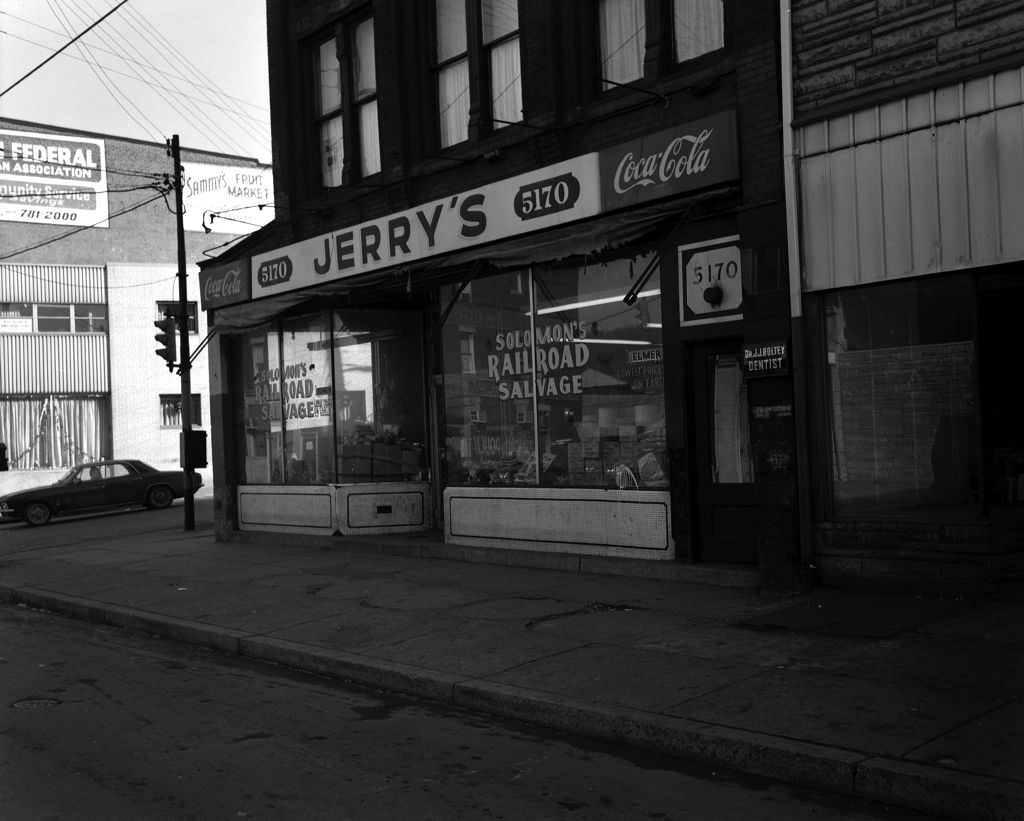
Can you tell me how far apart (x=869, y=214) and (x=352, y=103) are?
9.01 metres

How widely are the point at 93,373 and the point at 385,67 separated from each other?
1022 inches

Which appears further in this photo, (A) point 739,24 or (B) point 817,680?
(A) point 739,24

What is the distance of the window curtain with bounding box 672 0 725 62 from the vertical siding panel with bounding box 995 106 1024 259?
3.35m

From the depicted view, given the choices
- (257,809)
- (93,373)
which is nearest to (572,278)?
(257,809)

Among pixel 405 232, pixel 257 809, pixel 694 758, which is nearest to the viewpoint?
pixel 257 809

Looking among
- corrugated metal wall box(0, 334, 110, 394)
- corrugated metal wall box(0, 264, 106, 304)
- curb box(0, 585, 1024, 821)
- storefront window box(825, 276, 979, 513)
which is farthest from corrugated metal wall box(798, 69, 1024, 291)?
corrugated metal wall box(0, 264, 106, 304)

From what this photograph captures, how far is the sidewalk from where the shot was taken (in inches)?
231

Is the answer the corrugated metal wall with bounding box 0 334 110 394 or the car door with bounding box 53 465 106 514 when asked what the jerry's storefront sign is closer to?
the car door with bounding box 53 465 106 514

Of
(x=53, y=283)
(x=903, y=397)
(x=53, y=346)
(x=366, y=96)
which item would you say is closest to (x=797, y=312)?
(x=903, y=397)

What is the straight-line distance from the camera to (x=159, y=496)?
29.5 meters

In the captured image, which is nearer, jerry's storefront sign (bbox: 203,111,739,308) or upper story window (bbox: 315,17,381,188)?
jerry's storefront sign (bbox: 203,111,739,308)

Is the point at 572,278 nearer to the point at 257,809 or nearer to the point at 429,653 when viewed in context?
the point at 429,653

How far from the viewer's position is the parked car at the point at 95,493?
90.3ft

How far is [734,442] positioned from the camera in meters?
11.5
